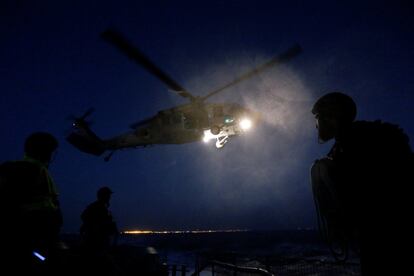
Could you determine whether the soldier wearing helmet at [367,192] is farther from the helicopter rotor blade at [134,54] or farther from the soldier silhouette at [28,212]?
the helicopter rotor blade at [134,54]

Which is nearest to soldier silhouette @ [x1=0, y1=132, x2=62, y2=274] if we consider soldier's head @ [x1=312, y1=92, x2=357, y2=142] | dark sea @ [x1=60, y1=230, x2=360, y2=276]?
dark sea @ [x1=60, y1=230, x2=360, y2=276]

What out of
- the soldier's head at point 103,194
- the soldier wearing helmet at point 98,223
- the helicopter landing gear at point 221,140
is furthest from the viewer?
the helicopter landing gear at point 221,140

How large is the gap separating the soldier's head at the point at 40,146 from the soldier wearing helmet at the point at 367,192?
266 centimetres

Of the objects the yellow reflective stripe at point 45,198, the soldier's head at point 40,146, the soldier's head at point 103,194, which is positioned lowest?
the yellow reflective stripe at point 45,198

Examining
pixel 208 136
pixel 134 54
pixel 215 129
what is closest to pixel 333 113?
pixel 134 54

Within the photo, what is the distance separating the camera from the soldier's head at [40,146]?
2.87 meters

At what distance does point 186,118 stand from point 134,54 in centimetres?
500

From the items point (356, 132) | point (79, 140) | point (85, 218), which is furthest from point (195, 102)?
point (356, 132)

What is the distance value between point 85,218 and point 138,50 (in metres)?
7.87

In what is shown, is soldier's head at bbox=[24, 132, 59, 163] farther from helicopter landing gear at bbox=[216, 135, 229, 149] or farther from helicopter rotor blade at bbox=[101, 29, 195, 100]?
helicopter landing gear at bbox=[216, 135, 229, 149]

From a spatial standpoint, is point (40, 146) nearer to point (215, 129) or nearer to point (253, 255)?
point (253, 255)

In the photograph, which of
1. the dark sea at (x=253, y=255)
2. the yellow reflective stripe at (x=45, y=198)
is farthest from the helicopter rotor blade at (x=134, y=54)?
the yellow reflective stripe at (x=45, y=198)

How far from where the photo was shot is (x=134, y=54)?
11.8 m

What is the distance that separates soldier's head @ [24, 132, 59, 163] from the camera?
2.87 meters
